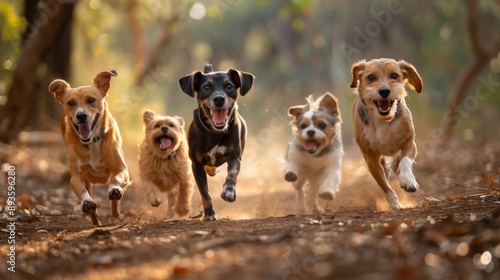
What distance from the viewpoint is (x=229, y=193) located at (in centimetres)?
794

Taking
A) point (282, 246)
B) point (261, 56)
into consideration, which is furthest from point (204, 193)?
point (261, 56)

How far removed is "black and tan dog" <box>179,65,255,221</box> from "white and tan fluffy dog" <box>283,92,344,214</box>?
2.58 ft

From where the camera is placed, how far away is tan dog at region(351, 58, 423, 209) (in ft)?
26.5

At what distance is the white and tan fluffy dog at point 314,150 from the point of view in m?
8.78

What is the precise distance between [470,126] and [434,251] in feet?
73.2

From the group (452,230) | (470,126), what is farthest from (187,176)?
(470,126)

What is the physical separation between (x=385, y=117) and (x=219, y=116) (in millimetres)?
1795

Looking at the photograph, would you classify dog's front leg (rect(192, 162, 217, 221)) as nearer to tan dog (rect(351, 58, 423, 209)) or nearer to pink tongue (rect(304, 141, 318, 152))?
pink tongue (rect(304, 141, 318, 152))

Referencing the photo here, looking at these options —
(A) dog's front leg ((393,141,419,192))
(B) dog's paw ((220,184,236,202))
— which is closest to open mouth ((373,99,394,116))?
(A) dog's front leg ((393,141,419,192))

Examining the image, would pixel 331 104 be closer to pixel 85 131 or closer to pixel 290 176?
pixel 290 176

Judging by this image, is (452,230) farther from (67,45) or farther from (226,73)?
(67,45)

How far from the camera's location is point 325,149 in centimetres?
898

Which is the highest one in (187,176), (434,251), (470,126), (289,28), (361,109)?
(289,28)

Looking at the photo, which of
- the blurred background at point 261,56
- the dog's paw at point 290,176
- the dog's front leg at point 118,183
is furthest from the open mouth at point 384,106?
the blurred background at point 261,56
